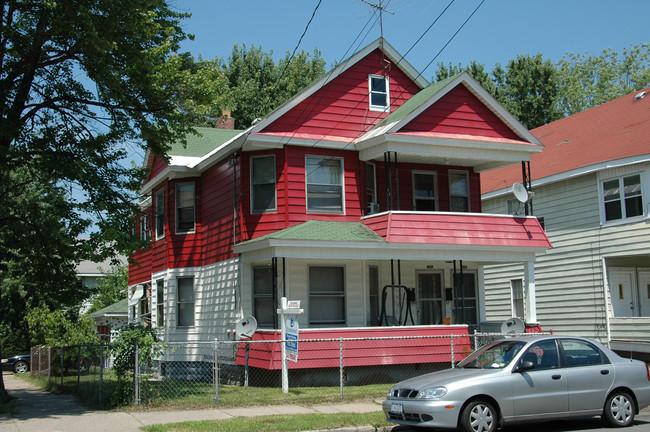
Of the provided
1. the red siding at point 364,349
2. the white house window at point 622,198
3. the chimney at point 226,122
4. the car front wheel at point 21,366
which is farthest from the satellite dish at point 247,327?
the car front wheel at point 21,366

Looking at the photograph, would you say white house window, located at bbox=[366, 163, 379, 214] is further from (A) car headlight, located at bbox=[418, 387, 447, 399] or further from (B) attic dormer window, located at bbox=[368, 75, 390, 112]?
(A) car headlight, located at bbox=[418, 387, 447, 399]

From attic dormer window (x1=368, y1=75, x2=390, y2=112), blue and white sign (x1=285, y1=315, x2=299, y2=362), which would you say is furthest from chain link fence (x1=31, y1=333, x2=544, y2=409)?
attic dormer window (x1=368, y1=75, x2=390, y2=112)

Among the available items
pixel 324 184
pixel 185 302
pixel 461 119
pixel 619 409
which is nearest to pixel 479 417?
pixel 619 409

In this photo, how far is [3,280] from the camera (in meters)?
34.4

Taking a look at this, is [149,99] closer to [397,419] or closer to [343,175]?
[343,175]

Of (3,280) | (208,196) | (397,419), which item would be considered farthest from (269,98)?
(397,419)

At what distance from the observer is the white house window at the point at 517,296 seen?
26.1 m

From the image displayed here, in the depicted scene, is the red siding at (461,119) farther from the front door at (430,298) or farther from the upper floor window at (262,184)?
the front door at (430,298)

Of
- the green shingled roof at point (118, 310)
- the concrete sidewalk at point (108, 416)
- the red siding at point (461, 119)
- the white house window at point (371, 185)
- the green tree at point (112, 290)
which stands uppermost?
the red siding at point (461, 119)

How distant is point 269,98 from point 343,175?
2344 centimetres

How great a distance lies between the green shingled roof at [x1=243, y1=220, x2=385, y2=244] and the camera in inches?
667

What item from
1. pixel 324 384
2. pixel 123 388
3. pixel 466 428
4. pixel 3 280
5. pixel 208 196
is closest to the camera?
pixel 466 428

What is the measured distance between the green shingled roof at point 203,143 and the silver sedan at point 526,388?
589 inches

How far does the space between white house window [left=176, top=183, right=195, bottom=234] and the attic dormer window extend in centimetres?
680
